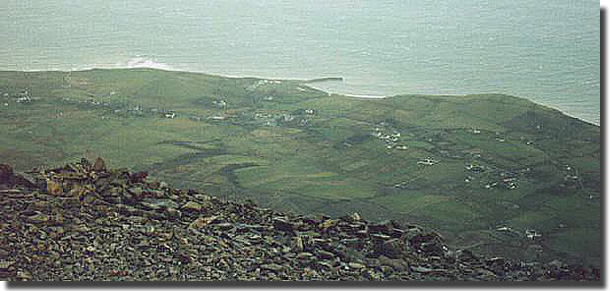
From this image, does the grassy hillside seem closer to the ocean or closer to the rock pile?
the ocean

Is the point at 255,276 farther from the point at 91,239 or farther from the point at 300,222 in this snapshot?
the point at 91,239

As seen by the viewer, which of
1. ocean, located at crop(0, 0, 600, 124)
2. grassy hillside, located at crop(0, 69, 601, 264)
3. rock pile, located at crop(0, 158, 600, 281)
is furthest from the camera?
ocean, located at crop(0, 0, 600, 124)

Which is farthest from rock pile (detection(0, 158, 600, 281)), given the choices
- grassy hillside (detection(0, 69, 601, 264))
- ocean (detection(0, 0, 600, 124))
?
ocean (detection(0, 0, 600, 124))

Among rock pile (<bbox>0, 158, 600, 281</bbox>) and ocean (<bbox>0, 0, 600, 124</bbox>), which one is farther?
ocean (<bbox>0, 0, 600, 124</bbox>)

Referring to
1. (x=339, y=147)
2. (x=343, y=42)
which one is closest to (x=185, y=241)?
(x=339, y=147)

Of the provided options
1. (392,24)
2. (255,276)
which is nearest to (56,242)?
(255,276)

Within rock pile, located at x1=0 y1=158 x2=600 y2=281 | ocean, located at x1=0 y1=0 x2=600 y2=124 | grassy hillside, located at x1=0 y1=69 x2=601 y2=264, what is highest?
ocean, located at x1=0 y1=0 x2=600 y2=124
